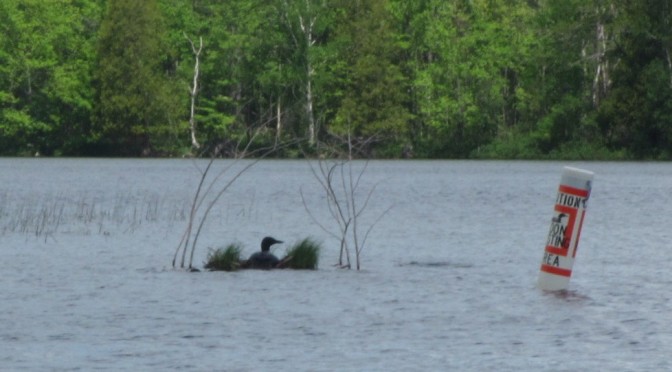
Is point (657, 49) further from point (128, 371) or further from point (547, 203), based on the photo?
point (128, 371)

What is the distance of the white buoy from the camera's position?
2241 cm

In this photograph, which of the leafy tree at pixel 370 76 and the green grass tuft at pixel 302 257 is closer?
the green grass tuft at pixel 302 257

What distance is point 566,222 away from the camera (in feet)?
74.7

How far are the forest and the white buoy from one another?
81.7 meters

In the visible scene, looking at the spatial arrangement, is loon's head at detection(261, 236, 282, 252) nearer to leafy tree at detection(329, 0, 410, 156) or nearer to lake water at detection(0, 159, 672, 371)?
lake water at detection(0, 159, 672, 371)

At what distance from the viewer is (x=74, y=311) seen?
22438 mm

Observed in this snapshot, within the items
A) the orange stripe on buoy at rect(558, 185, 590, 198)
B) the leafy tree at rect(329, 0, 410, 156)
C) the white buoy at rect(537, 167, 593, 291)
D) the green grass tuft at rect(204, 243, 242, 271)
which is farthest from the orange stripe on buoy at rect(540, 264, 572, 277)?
the leafy tree at rect(329, 0, 410, 156)

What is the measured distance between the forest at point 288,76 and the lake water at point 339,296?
60.5 metres

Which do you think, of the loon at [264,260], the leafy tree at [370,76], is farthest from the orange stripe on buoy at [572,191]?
the leafy tree at [370,76]

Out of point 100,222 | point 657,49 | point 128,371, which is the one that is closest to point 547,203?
point 100,222

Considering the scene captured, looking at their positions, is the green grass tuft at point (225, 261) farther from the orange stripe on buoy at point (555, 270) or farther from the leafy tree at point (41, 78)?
the leafy tree at point (41, 78)

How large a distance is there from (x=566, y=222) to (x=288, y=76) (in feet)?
291

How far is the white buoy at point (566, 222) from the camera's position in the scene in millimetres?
22406

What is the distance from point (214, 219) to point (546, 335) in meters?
24.9
